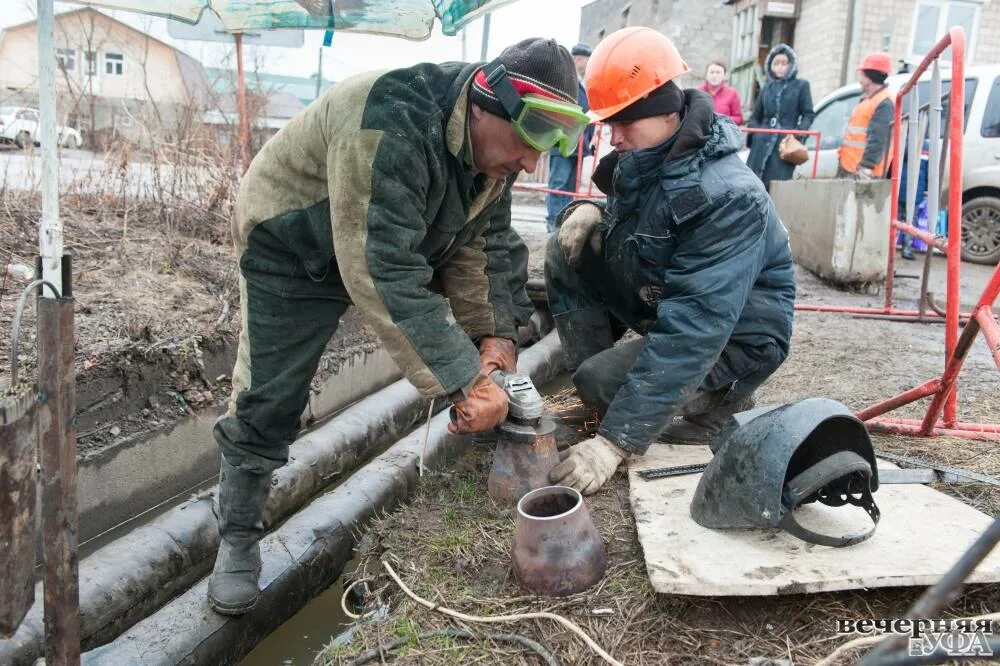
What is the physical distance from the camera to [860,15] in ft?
54.1

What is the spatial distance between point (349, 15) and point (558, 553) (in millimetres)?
2801

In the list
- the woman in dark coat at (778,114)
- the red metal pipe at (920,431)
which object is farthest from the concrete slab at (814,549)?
the woman in dark coat at (778,114)

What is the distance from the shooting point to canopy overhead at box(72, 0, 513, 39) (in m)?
3.60

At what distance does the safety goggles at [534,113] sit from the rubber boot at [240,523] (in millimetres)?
1469

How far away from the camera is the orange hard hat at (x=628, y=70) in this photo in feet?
9.21

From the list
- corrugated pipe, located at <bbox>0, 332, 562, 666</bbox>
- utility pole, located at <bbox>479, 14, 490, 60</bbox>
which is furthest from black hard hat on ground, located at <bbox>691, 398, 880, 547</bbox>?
utility pole, located at <bbox>479, 14, 490, 60</bbox>

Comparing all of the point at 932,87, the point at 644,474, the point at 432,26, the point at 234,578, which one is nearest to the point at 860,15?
the point at 932,87

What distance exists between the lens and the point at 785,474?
2.27m

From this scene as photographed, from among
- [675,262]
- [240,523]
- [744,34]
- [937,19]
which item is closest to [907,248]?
[675,262]

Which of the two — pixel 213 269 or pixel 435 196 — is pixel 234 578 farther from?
pixel 213 269

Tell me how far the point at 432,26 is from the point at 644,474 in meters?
2.45

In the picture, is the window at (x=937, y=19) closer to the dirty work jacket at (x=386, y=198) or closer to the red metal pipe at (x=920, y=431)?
the red metal pipe at (x=920, y=431)

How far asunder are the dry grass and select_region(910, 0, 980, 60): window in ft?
57.8

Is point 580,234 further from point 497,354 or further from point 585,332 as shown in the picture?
point 497,354
